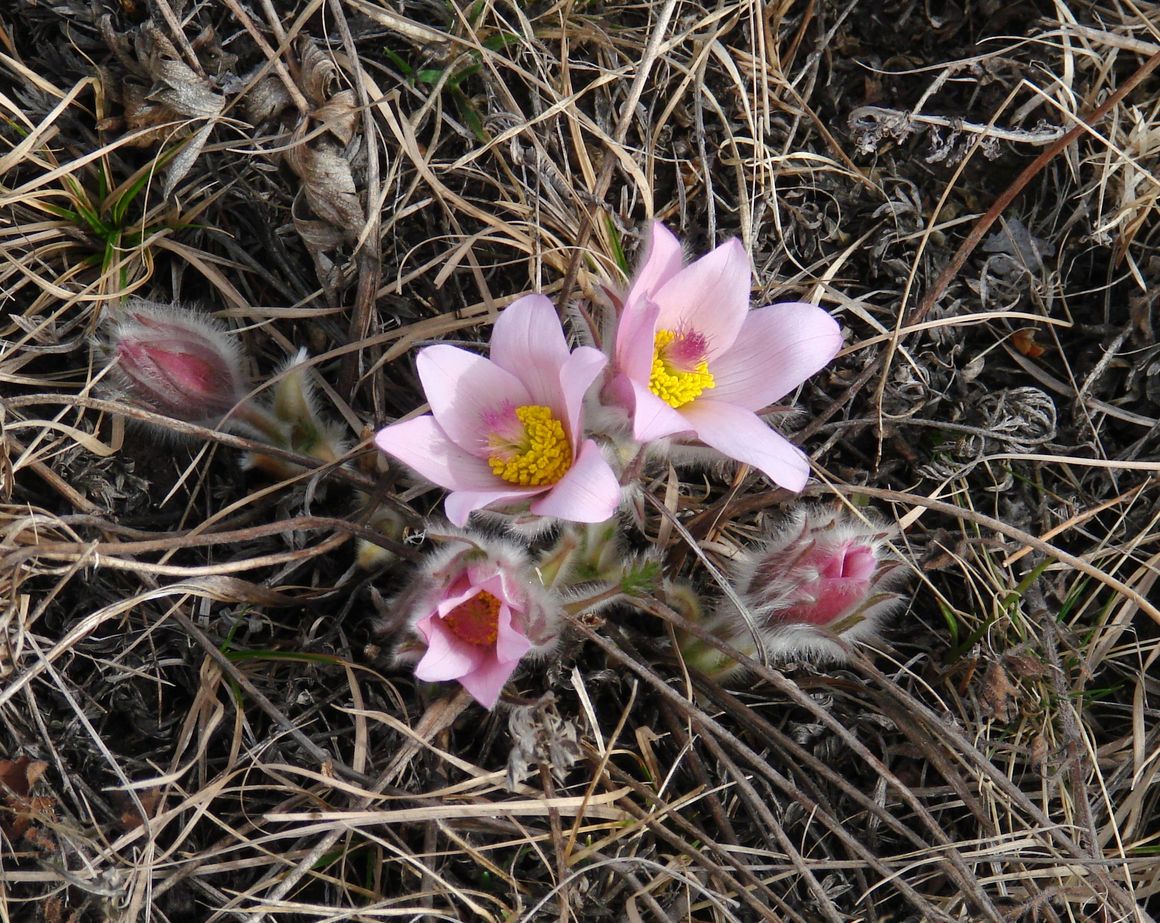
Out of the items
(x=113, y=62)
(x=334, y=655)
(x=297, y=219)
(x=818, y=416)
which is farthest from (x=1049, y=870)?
(x=113, y=62)

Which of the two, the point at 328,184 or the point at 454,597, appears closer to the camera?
the point at 454,597

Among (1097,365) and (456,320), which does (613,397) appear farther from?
(1097,365)

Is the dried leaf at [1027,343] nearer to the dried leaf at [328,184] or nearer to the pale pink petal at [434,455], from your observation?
the pale pink petal at [434,455]

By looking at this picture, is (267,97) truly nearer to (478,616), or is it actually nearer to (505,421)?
(505,421)

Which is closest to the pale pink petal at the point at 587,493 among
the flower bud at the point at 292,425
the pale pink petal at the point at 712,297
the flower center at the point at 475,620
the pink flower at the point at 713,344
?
the pink flower at the point at 713,344

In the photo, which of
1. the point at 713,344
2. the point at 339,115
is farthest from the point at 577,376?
the point at 339,115

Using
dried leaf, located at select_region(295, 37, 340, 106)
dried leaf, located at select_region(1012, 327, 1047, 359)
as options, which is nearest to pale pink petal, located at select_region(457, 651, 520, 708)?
dried leaf, located at select_region(295, 37, 340, 106)
